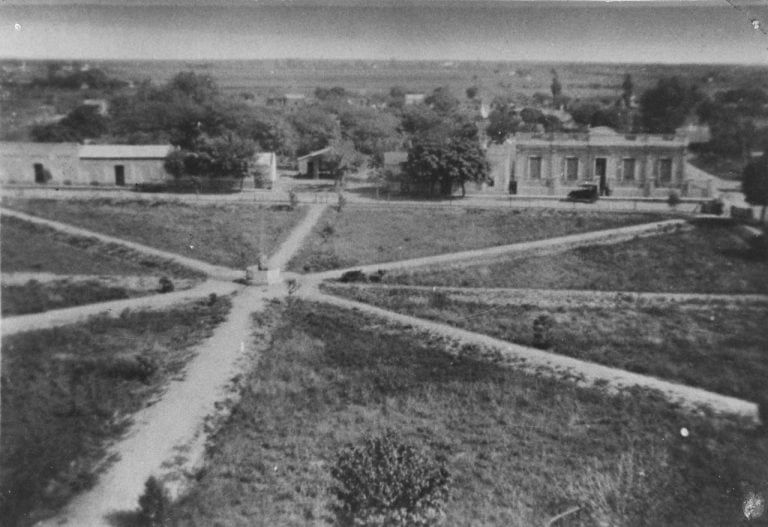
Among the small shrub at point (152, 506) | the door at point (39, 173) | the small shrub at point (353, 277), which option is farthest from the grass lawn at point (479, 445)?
the door at point (39, 173)

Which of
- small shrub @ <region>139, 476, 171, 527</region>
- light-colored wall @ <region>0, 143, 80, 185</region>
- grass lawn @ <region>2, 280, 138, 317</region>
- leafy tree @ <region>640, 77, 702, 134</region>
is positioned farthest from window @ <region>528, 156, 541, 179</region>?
small shrub @ <region>139, 476, 171, 527</region>

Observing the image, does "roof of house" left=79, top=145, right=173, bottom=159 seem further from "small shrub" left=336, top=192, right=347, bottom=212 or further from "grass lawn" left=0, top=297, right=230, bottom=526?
"grass lawn" left=0, top=297, right=230, bottom=526

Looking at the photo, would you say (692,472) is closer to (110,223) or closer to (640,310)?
(640,310)

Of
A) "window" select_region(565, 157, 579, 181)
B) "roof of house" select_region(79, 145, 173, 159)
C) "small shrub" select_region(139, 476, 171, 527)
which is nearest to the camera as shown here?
"small shrub" select_region(139, 476, 171, 527)

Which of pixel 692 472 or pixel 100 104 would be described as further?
pixel 100 104

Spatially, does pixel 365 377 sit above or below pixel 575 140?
below

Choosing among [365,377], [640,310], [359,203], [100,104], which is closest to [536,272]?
[640,310]
